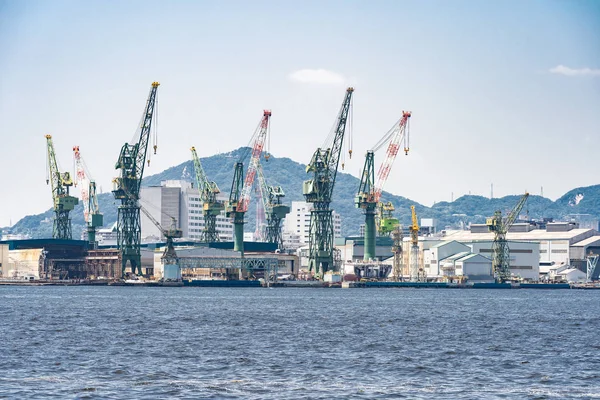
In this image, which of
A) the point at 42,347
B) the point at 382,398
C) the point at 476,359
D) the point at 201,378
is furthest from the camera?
the point at 42,347

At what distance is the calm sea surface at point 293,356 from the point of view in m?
46.6

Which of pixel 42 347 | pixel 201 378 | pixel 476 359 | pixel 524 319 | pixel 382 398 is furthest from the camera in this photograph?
pixel 524 319

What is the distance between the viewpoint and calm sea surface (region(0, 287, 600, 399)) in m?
46.6

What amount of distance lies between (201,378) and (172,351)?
39.3ft

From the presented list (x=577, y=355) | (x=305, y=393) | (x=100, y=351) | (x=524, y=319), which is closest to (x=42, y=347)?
(x=100, y=351)

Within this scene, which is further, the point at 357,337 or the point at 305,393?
the point at 357,337

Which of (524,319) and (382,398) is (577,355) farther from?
(524,319)

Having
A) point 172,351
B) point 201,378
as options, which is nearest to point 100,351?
point 172,351

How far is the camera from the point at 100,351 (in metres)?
61.1

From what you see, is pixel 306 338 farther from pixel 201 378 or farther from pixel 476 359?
pixel 201 378

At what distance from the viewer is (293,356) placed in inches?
2344

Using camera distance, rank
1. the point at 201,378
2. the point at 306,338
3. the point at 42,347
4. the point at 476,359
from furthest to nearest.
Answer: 1. the point at 306,338
2. the point at 42,347
3. the point at 476,359
4. the point at 201,378

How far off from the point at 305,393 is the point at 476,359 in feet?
52.9

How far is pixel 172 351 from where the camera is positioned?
61.5m
